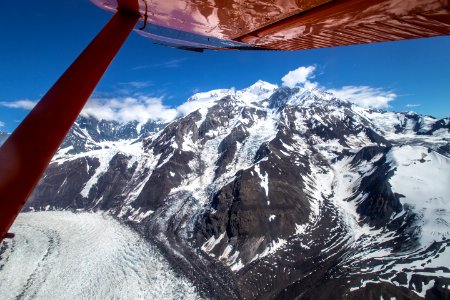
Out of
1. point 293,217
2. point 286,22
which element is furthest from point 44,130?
point 293,217

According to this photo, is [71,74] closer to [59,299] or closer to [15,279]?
[59,299]

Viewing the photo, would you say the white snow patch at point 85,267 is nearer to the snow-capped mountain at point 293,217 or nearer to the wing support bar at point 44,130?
the snow-capped mountain at point 293,217

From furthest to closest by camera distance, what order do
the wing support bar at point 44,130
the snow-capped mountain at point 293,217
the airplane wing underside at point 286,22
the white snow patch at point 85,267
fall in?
the snow-capped mountain at point 293,217, the white snow patch at point 85,267, the airplane wing underside at point 286,22, the wing support bar at point 44,130

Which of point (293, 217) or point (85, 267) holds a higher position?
point (293, 217)

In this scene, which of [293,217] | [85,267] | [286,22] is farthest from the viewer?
[293,217]

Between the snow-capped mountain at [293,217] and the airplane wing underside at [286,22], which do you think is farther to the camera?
the snow-capped mountain at [293,217]

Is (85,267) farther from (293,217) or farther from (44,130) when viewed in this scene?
(44,130)

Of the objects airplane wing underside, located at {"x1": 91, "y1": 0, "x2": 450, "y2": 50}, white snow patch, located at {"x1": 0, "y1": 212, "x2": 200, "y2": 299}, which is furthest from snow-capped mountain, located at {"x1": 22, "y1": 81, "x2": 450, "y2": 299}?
airplane wing underside, located at {"x1": 91, "y1": 0, "x2": 450, "y2": 50}

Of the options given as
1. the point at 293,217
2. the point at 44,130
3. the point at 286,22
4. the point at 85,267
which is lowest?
the point at 85,267

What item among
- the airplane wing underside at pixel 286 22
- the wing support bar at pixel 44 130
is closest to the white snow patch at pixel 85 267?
the airplane wing underside at pixel 286 22
